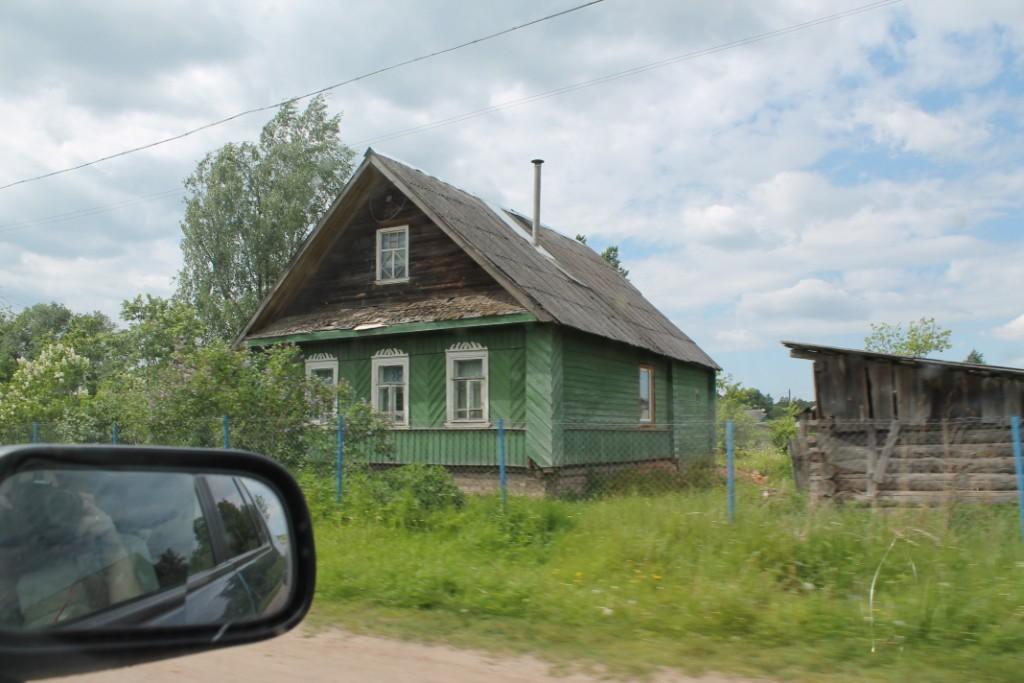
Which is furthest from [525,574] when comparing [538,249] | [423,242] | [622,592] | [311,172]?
[311,172]

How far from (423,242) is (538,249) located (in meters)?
4.26

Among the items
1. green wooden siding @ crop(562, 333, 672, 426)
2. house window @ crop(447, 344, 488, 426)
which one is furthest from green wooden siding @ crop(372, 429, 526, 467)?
green wooden siding @ crop(562, 333, 672, 426)

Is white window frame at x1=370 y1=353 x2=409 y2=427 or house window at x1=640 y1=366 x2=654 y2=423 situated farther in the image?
house window at x1=640 y1=366 x2=654 y2=423

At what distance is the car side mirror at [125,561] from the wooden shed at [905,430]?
7843 millimetres

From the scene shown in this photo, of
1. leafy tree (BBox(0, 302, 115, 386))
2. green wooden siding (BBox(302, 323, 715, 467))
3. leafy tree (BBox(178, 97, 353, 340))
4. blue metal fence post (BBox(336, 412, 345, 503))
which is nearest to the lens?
blue metal fence post (BBox(336, 412, 345, 503))

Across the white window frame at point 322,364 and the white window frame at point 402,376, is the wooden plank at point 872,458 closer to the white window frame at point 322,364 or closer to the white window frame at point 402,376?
the white window frame at point 402,376

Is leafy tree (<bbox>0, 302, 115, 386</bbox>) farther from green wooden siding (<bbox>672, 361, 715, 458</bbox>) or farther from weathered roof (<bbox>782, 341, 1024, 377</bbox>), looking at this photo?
weathered roof (<bbox>782, 341, 1024, 377</bbox>)

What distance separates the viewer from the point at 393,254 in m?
18.1

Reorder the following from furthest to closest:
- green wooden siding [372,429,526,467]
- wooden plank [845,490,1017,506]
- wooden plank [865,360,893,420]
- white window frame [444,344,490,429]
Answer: white window frame [444,344,490,429] → green wooden siding [372,429,526,467] → wooden plank [865,360,893,420] → wooden plank [845,490,1017,506]

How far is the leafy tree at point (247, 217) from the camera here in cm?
3300

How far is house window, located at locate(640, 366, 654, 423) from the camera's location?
20.2 m

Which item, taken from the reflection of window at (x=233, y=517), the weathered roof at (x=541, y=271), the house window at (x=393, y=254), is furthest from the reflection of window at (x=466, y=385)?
the reflection of window at (x=233, y=517)

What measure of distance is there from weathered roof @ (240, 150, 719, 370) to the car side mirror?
13.0 m

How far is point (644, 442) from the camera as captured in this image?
1977 centimetres
